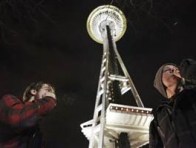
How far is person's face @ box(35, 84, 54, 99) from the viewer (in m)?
2.91

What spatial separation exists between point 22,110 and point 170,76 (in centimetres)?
137

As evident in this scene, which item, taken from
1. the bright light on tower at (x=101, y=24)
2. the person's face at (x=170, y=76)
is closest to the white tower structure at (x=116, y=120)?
the bright light on tower at (x=101, y=24)

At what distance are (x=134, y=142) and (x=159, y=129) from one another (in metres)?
17.5

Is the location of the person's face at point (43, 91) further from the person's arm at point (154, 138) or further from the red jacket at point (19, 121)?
the person's arm at point (154, 138)

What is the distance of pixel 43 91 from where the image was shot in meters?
2.93

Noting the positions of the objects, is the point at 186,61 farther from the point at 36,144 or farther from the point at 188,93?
the point at 36,144

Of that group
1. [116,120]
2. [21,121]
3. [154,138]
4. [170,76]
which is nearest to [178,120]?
[154,138]

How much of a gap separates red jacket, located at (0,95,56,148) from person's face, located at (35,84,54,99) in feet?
0.71

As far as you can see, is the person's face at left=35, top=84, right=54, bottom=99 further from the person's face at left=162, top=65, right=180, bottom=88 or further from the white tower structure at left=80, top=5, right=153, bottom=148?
the white tower structure at left=80, top=5, right=153, bottom=148

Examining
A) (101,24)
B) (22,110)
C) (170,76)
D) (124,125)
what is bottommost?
(22,110)

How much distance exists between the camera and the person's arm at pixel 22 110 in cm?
256

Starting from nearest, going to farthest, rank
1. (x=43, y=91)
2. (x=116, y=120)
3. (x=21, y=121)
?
(x=21, y=121)
(x=43, y=91)
(x=116, y=120)

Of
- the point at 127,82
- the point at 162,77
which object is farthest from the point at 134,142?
the point at 162,77

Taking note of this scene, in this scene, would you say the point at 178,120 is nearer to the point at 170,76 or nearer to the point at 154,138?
the point at 154,138
